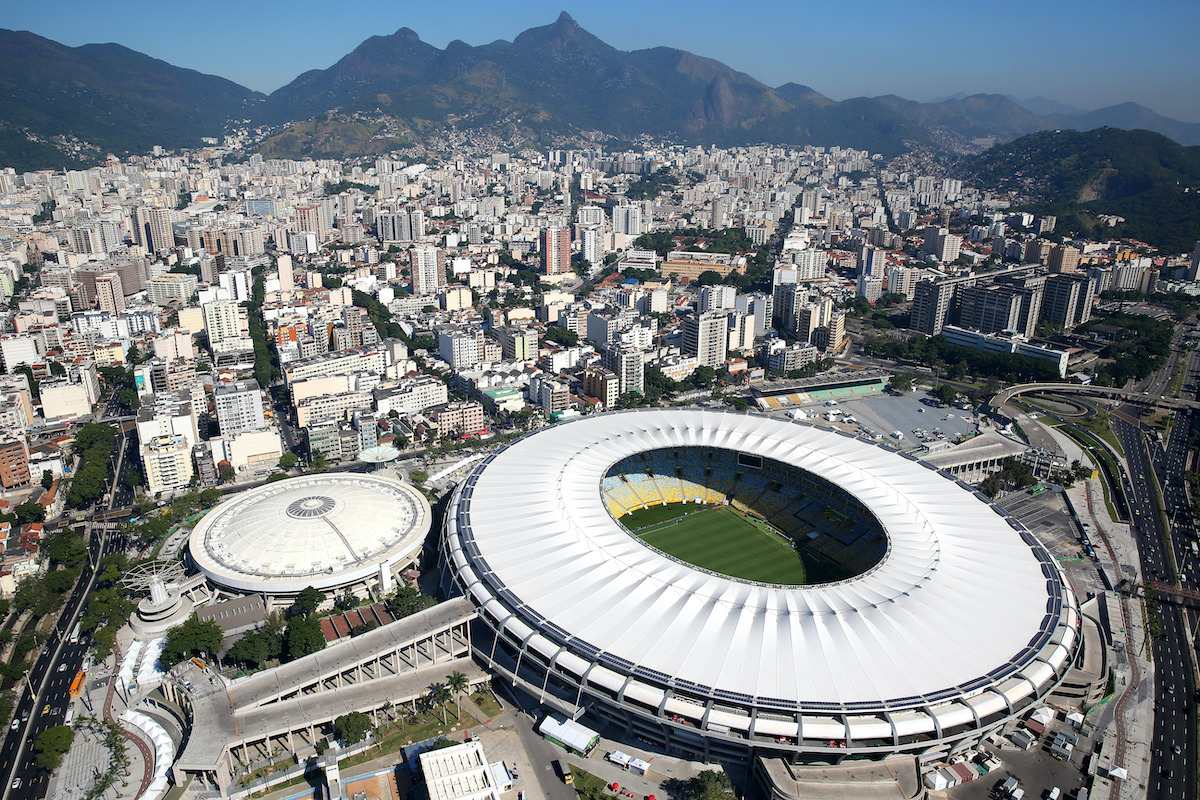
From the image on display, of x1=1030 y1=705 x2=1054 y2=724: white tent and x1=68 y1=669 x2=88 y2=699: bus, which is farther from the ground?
x1=1030 y1=705 x2=1054 y2=724: white tent

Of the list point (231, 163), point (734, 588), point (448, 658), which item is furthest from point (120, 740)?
point (231, 163)

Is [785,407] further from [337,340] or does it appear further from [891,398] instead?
[337,340]

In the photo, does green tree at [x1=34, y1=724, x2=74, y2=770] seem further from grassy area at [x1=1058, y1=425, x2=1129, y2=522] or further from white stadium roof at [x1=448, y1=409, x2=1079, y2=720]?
grassy area at [x1=1058, y1=425, x2=1129, y2=522]

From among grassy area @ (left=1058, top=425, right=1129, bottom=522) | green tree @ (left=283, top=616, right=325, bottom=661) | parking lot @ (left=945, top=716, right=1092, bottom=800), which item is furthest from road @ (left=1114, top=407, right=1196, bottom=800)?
green tree @ (left=283, top=616, right=325, bottom=661)

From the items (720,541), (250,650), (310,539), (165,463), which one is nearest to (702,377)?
(720,541)

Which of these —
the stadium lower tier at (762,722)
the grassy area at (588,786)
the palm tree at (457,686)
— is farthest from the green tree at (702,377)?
the grassy area at (588,786)

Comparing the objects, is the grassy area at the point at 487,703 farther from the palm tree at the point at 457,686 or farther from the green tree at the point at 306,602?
the green tree at the point at 306,602

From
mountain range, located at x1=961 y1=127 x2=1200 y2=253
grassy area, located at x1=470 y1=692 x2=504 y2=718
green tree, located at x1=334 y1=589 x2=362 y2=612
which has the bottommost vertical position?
grassy area, located at x1=470 y1=692 x2=504 y2=718
